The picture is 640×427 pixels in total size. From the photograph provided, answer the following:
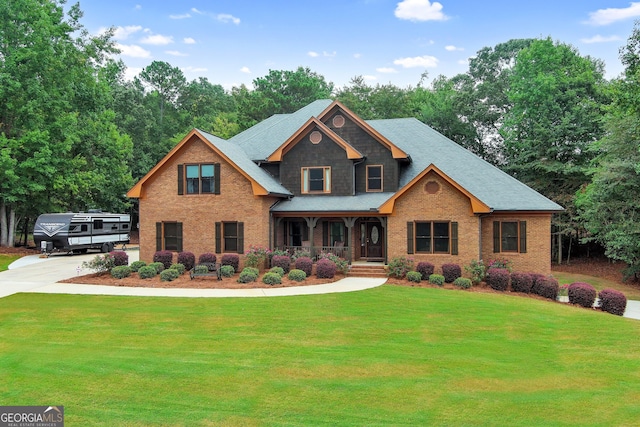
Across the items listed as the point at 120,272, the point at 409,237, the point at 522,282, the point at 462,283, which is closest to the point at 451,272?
the point at 462,283

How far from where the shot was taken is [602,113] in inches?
1277

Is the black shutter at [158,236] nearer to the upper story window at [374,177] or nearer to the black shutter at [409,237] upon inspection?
the upper story window at [374,177]

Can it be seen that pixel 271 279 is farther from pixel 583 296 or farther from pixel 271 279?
pixel 583 296

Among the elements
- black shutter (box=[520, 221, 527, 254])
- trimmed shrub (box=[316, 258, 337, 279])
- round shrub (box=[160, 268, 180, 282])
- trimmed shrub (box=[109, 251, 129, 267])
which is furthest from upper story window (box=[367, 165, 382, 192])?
trimmed shrub (box=[109, 251, 129, 267])

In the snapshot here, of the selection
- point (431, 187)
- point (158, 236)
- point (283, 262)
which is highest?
point (431, 187)

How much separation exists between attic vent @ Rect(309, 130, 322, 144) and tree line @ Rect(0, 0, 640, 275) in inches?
573

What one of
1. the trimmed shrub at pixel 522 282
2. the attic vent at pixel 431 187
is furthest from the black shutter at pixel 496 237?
the attic vent at pixel 431 187

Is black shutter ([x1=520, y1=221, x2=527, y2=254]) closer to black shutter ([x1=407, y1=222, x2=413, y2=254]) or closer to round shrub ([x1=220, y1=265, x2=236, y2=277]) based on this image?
black shutter ([x1=407, y1=222, x2=413, y2=254])

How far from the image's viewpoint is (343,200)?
2298 cm

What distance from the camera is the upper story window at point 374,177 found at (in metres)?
23.7

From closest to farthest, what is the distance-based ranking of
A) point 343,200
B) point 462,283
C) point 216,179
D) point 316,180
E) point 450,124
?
point 462,283 → point 216,179 → point 343,200 → point 316,180 → point 450,124

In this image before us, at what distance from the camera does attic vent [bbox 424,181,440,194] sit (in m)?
19.8

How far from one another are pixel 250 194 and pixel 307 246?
4.81 meters

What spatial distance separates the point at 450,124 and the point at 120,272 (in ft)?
111
